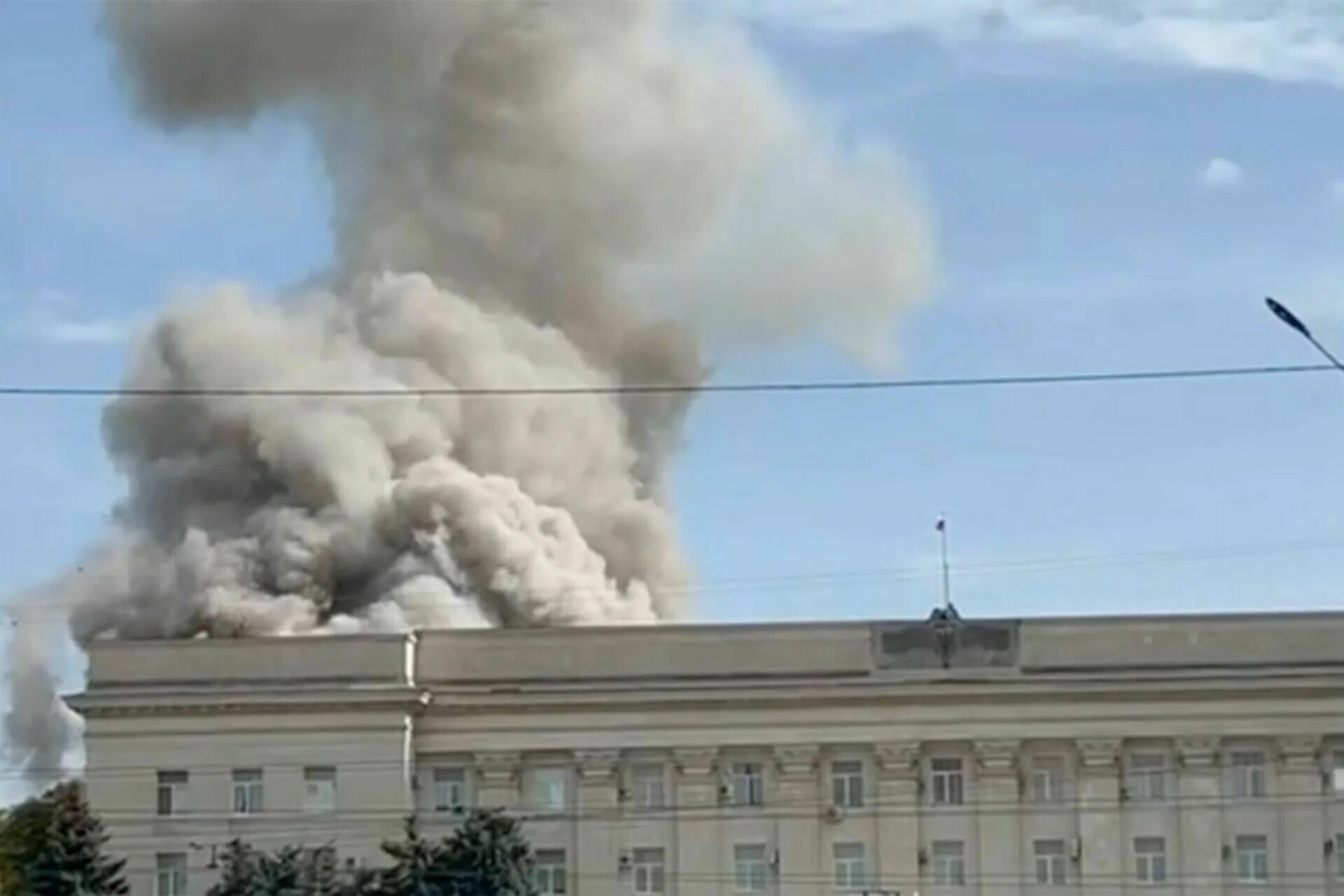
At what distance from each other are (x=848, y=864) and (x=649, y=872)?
4245 mm

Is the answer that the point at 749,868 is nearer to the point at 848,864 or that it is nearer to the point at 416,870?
the point at 848,864

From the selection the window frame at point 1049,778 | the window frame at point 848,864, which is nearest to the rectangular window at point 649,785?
the window frame at point 848,864

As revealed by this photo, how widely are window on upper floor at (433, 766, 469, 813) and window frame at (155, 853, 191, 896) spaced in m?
5.44

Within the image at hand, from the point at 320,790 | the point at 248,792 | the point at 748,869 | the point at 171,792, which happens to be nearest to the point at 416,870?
the point at 320,790

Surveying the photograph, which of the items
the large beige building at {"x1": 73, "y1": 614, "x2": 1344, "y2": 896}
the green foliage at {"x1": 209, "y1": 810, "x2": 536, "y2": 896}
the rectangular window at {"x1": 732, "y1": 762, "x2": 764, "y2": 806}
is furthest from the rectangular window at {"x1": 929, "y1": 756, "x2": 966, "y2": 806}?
the green foliage at {"x1": 209, "y1": 810, "x2": 536, "y2": 896}

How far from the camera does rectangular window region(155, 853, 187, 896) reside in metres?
69.3

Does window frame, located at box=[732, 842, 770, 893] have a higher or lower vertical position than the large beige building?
lower

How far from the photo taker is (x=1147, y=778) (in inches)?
2702

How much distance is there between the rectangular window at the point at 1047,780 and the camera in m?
68.8

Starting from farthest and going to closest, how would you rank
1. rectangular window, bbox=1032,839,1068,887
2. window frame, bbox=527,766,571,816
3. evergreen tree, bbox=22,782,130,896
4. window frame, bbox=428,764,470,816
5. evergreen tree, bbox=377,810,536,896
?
window frame, bbox=428,764,470,816
window frame, bbox=527,766,571,816
rectangular window, bbox=1032,839,1068,887
evergreen tree, bbox=377,810,536,896
evergreen tree, bbox=22,782,130,896

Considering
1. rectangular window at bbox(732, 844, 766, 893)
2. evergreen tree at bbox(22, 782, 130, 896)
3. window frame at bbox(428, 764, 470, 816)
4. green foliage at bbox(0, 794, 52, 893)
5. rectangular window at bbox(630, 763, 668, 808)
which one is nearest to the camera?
evergreen tree at bbox(22, 782, 130, 896)

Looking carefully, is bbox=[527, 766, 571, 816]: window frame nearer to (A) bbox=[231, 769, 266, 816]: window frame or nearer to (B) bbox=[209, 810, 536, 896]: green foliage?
(B) bbox=[209, 810, 536, 896]: green foliage

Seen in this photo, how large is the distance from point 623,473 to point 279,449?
37.9 feet

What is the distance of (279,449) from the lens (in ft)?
260
